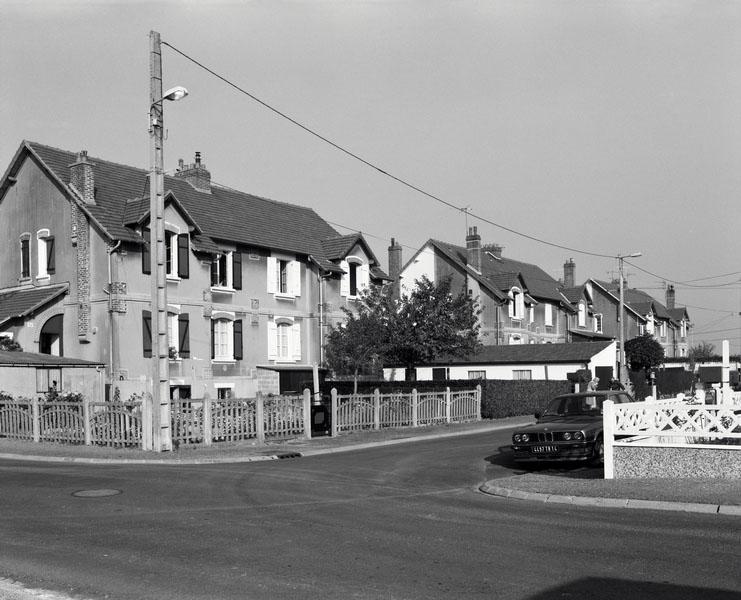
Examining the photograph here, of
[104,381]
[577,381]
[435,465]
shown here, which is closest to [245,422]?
[435,465]

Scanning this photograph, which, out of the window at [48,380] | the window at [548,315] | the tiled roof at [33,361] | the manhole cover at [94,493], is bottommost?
the manhole cover at [94,493]

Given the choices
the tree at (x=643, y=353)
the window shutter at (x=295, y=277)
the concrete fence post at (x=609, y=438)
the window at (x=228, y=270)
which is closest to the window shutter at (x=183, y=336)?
the window at (x=228, y=270)

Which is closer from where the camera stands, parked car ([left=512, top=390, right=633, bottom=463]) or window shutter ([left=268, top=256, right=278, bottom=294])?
parked car ([left=512, top=390, right=633, bottom=463])

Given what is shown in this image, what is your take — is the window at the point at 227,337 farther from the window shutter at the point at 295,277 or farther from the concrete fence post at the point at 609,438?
the concrete fence post at the point at 609,438

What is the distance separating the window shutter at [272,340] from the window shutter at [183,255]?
5.72m

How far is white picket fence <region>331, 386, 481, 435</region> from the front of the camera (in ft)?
90.9

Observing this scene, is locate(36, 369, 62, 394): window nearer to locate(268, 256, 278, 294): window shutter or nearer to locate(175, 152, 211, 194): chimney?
locate(268, 256, 278, 294): window shutter

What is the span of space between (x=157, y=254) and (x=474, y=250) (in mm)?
40305

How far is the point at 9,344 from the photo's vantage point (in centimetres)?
3247

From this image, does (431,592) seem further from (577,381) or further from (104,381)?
(577,381)

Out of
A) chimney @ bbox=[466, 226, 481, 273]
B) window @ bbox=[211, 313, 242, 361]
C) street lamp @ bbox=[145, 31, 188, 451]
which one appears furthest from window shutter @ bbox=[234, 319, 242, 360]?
chimney @ bbox=[466, 226, 481, 273]

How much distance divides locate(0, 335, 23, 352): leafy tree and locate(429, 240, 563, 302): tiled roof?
1254 inches

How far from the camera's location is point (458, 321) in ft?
121

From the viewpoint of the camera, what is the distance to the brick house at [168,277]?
32.9 m
